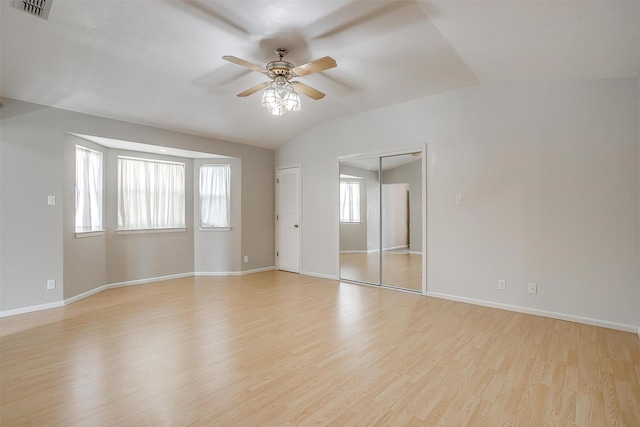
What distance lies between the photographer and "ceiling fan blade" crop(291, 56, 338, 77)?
2.74 metres

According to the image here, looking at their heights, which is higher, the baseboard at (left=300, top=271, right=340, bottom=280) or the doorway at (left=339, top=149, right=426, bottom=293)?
the doorway at (left=339, top=149, right=426, bottom=293)

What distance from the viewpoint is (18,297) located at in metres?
3.89

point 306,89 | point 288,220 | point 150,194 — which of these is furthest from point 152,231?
point 306,89

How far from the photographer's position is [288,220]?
21.8ft

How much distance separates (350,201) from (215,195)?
271 centimetres

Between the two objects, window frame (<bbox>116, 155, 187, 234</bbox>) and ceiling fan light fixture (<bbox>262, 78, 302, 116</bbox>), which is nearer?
ceiling fan light fixture (<bbox>262, 78, 302, 116</bbox>)

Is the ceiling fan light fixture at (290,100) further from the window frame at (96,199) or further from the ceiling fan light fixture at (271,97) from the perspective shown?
the window frame at (96,199)

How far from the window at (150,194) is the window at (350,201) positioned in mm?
3085

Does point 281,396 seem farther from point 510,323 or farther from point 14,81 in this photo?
point 14,81

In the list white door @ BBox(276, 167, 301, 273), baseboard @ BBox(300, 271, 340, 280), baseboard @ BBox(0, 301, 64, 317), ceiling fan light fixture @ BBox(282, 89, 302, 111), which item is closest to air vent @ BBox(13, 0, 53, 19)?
ceiling fan light fixture @ BBox(282, 89, 302, 111)

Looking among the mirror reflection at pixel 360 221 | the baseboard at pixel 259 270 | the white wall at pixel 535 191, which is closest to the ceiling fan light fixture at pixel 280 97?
the white wall at pixel 535 191

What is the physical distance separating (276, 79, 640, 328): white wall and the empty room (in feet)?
0.07

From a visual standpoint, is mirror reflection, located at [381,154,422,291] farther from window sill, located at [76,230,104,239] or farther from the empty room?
window sill, located at [76,230,104,239]

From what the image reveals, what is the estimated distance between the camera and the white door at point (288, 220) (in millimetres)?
6480
